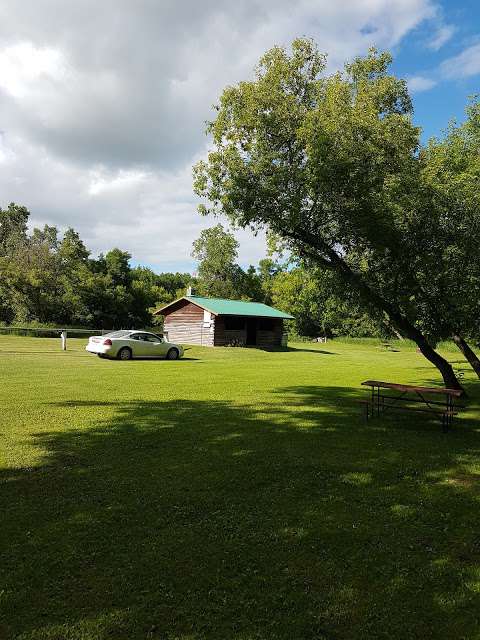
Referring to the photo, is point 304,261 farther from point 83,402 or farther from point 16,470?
point 16,470

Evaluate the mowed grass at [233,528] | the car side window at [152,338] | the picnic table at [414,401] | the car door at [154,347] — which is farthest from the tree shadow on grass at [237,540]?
the car side window at [152,338]

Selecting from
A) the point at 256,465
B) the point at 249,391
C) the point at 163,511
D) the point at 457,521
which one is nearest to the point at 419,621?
the point at 457,521

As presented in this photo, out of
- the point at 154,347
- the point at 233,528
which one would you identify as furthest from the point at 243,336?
the point at 233,528

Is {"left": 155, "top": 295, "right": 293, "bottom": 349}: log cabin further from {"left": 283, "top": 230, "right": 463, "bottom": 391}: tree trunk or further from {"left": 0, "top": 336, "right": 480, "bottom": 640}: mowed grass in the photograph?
{"left": 0, "top": 336, "right": 480, "bottom": 640}: mowed grass

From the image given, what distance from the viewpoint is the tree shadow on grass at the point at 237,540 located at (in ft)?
10.4

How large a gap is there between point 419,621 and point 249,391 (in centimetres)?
1028

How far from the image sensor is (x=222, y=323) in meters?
36.1

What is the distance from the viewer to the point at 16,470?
229 inches

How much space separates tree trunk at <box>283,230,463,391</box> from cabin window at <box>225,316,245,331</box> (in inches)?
894

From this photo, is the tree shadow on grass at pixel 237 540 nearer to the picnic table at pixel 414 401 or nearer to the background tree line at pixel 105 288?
the picnic table at pixel 414 401

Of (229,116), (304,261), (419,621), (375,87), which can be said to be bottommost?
(419,621)

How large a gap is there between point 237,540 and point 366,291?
10.4 m

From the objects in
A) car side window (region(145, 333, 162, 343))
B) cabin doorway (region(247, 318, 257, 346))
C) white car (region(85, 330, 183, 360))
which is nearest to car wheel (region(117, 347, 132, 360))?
white car (region(85, 330, 183, 360))

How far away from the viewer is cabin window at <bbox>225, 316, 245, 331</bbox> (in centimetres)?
3647
